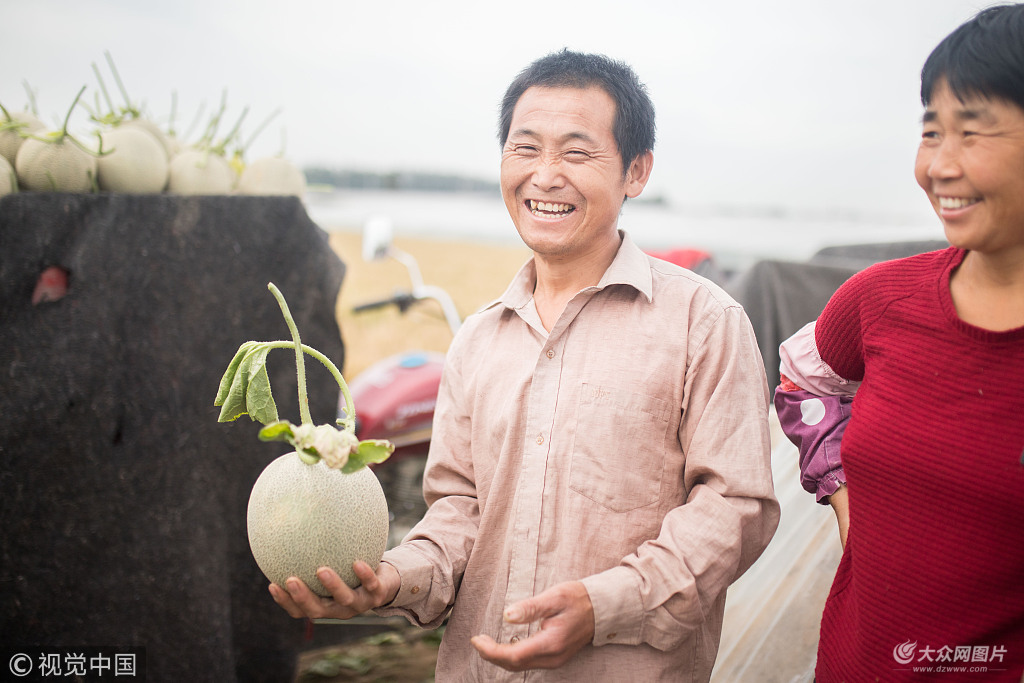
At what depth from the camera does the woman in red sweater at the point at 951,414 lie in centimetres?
107

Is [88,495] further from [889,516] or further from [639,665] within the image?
[889,516]

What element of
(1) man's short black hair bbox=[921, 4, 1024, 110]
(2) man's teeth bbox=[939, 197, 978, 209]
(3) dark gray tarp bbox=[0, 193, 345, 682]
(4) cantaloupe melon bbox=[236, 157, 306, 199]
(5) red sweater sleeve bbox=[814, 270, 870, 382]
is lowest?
(3) dark gray tarp bbox=[0, 193, 345, 682]

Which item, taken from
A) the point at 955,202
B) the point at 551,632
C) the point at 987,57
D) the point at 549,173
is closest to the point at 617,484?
the point at 551,632

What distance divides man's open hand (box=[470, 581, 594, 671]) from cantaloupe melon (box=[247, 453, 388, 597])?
28 centimetres

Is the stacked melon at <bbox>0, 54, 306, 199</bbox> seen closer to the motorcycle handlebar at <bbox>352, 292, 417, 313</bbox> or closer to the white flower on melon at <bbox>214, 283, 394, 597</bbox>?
the motorcycle handlebar at <bbox>352, 292, 417, 313</bbox>

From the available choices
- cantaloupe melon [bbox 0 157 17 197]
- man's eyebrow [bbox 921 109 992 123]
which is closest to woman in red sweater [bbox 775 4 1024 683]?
man's eyebrow [bbox 921 109 992 123]

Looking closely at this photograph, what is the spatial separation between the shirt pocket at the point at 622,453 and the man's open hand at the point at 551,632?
0.63 ft

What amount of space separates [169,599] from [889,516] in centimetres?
194

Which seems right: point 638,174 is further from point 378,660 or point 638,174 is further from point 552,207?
point 378,660

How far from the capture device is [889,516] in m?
1.22

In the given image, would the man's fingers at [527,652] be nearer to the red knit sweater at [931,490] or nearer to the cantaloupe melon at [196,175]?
the red knit sweater at [931,490]

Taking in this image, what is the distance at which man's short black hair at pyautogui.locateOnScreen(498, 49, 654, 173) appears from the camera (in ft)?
5.02

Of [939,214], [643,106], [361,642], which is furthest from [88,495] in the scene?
[939,214]

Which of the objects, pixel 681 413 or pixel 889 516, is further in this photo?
pixel 681 413
